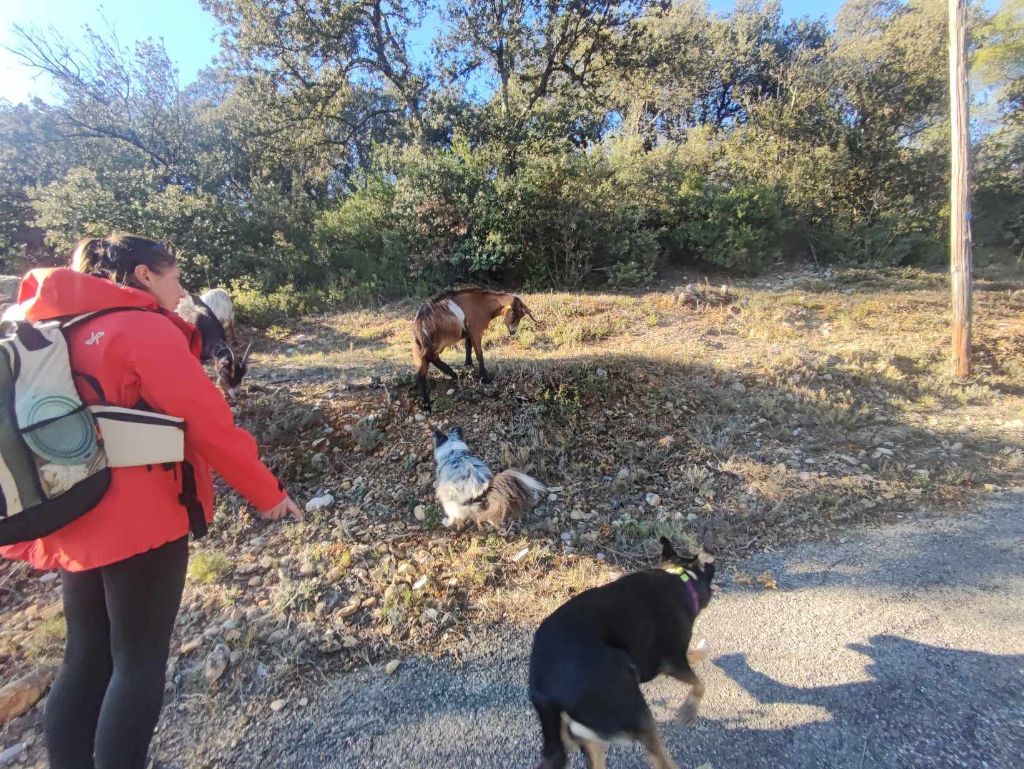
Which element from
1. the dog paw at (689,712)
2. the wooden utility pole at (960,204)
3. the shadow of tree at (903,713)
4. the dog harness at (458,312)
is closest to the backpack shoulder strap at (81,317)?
the dog paw at (689,712)

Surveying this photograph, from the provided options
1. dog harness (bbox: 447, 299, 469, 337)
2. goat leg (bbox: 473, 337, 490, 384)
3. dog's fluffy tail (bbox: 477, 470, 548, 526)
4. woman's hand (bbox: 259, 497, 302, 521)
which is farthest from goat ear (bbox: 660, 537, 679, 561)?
dog harness (bbox: 447, 299, 469, 337)

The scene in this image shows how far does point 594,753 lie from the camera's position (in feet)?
6.09

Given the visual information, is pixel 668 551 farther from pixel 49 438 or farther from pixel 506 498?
pixel 49 438

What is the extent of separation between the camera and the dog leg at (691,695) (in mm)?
2199

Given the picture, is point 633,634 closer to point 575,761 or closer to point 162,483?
point 575,761

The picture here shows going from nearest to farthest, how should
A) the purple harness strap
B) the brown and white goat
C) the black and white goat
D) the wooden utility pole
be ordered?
the purple harness strap → the black and white goat → the brown and white goat → the wooden utility pole

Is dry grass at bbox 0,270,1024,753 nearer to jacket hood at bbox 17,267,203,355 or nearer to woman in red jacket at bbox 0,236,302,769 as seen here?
woman in red jacket at bbox 0,236,302,769

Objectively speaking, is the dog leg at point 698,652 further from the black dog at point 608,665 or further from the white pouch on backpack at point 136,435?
the white pouch on backpack at point 136,435

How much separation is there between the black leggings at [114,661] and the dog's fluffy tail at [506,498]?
79.7 inches

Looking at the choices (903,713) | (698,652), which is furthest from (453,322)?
(903,713)

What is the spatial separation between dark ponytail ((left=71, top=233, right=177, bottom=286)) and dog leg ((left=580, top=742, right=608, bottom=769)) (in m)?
2.34

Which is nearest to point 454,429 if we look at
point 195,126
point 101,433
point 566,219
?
point 101,433

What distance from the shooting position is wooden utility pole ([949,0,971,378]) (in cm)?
572

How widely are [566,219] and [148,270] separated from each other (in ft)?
32.5
